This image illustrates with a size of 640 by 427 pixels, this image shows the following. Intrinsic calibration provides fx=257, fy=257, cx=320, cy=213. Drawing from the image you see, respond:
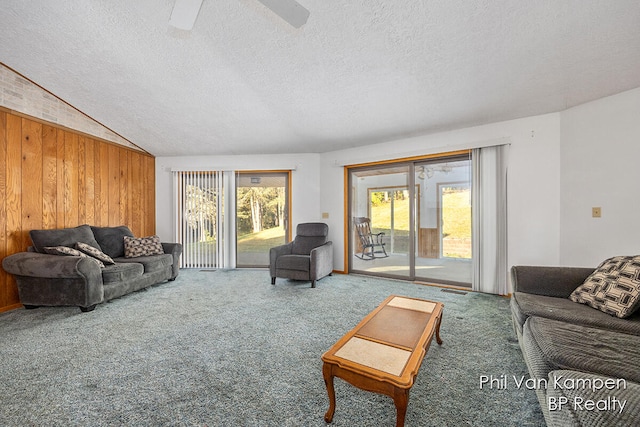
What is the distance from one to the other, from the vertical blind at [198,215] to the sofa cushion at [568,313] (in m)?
4.85

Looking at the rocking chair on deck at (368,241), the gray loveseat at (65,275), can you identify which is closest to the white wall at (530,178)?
the rocking chair on deck at (368,241)

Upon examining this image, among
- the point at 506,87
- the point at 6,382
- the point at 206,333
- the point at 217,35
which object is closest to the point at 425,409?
the point at 206,333

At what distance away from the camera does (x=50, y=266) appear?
2758 millimetres

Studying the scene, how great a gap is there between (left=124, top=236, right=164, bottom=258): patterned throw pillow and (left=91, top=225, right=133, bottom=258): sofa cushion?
82 millimetres

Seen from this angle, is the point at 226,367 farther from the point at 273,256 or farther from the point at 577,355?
the point at 273,256

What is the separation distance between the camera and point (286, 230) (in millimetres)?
5223

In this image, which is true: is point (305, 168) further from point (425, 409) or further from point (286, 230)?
point (425, 409)

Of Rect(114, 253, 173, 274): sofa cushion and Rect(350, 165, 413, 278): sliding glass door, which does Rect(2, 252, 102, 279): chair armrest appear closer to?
Rect(114, 253, 173, 274): sofa cushion

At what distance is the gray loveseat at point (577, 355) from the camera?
899 millimetres

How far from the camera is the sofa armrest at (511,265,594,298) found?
205 centimetres

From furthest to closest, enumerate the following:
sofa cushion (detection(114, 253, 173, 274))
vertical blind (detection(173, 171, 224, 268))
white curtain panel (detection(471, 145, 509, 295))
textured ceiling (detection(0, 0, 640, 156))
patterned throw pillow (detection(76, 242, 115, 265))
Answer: vertical blind (detection(173, 171, 224, 268)) → sofa cushion (detection(114, 253, 173, 274)) → white curtain panel (detection(471, 145, 509, 295)) → patterned throw pillow (detection(76, 242, 115, 265)) → textured ceiling (detection(0, 0, 640, 156))

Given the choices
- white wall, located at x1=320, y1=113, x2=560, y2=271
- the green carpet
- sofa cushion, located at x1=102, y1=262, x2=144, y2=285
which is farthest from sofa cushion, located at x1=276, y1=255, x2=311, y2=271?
white wall, located at x1=320, y1=113, x2=560, y2=271

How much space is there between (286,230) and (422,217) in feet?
8.48

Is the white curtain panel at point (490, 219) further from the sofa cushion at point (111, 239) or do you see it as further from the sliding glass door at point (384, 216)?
the sofa cushion at point (111, 239)
